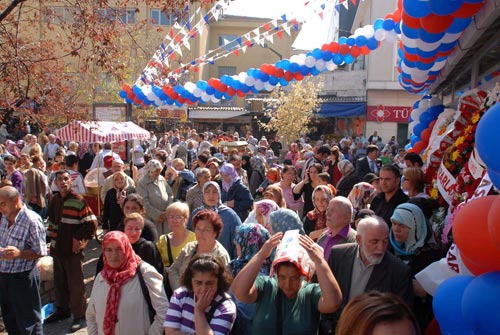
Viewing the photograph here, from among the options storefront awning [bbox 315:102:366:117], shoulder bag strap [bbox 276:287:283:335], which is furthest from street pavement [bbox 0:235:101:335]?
storefront awning [bbox 315:102:366:117]

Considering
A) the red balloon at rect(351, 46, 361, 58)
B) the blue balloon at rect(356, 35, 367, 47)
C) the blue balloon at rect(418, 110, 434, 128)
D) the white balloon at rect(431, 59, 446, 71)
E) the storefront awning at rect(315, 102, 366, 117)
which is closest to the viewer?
the white balloon at rect(431, 59, 446, 71)

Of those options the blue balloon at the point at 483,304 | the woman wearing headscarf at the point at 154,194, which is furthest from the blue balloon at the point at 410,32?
the woman wearing headscarf at the point at 154,194

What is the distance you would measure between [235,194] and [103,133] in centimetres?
493

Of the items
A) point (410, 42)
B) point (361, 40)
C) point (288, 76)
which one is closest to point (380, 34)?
point (361, 40)

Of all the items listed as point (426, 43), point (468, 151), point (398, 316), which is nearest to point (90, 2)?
point (426, 43)

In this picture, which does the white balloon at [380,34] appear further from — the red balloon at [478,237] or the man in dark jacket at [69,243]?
the red balloon at [478,237]

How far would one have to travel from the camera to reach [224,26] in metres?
41.8

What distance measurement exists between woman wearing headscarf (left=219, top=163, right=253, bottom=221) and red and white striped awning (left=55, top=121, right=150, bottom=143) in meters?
3.37

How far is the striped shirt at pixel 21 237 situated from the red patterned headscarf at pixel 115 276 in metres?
1.36

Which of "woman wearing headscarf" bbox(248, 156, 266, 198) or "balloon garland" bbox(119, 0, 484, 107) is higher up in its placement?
"balloon garland" bbox(119, 0, 484, 107)

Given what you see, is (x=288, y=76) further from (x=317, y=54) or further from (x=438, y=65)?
(x=438, y=65)

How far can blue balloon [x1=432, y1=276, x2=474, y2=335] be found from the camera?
2.22 metres

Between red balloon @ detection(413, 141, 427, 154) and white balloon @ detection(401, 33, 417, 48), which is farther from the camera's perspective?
red balloon @ detection(413, 141, 427, 154)

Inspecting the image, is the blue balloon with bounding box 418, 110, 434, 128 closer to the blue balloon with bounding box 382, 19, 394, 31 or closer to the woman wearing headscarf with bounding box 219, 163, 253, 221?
the blue balloon with bounding box 382, 19, 394, 31
